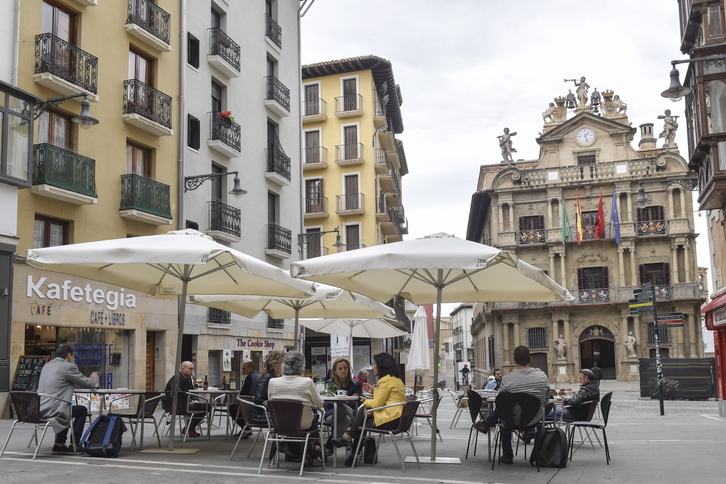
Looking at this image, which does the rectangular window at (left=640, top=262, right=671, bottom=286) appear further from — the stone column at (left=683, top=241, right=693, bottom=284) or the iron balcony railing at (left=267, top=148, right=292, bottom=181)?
the iron balcony railing at (left=267, top=148, right=292, bottom=181)

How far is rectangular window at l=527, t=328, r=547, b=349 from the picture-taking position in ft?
169

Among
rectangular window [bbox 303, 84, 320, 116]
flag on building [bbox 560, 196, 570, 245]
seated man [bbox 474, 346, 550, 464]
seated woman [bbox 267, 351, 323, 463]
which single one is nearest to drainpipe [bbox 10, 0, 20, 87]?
seated woman [bbox 267, 351, 323, 463]

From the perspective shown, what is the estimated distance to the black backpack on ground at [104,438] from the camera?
9.48 metres

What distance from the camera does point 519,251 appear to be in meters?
52.7

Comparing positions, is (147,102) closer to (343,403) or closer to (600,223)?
(343,403)

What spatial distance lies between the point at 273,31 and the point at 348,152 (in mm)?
13213

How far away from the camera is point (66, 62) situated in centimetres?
1858

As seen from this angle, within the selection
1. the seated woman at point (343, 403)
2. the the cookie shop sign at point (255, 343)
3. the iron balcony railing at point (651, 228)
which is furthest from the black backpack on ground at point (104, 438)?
the iron balcony railing at point (651, 228)

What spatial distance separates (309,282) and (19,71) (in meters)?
9.92


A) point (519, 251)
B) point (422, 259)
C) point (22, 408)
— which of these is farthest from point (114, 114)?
point (519, 251)

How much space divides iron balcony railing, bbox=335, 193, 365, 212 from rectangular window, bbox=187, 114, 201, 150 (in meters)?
19.2

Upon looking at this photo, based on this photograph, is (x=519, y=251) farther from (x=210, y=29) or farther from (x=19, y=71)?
(x=19, y=71)

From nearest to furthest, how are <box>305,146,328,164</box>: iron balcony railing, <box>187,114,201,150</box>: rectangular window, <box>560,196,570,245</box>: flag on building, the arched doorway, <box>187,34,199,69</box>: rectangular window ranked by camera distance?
<box>187,114,201,150</box>: rectangular window → <box>187,34,199,69</box>: rectangular window → <box>305,146,328,164</box>: iron balcony railing → the arched doorway → <box>560,196,570,245</box>: flag on building

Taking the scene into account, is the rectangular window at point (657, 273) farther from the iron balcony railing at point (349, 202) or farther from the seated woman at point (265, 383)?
the seated woman at point (265, 383)
